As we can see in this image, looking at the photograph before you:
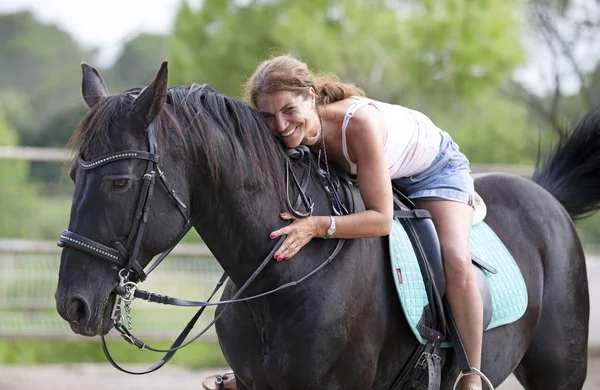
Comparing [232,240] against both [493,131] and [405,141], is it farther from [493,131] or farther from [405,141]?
[493,131]

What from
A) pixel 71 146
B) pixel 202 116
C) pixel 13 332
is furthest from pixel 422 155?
pixel 13 332

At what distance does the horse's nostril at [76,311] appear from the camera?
235cm

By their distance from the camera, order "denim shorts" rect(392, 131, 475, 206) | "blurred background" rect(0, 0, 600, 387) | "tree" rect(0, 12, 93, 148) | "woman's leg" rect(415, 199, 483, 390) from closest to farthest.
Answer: "woman's leg" rect(415, 199, 483, 390)
"denim shorts" rect(392, 131, 475, 206)
"blurred background" rect(0, 0, 600, 387)
"tree" rect(0, 12, 93, 148)

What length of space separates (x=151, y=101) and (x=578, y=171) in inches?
110

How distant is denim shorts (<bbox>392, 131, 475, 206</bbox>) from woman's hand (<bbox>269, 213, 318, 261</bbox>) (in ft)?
2.28

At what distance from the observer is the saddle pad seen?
9.68ft

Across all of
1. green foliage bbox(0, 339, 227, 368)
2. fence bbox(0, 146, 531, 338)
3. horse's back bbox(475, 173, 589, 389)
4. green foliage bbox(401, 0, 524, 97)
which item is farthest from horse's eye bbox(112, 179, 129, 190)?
green foliage bbox(401, 0, 524, 97)

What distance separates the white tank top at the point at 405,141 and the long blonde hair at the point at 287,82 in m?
0.12

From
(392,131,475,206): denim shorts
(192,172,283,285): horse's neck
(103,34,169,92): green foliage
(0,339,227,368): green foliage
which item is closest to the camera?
(192,172,283,285): horse's neck

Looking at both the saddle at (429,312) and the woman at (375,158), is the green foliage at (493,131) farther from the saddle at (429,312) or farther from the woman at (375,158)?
the saddle at (429,312)

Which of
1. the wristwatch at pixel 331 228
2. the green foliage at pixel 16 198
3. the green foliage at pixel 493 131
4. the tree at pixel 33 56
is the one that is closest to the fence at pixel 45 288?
the green foliage at pixel 16 198

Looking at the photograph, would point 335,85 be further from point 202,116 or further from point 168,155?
point 168,155

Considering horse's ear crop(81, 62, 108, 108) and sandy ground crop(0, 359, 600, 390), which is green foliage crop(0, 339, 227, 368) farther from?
horse's ear crop(81, 62, 108, 108)

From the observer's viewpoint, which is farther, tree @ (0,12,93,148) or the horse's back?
tree @ (0,12,93,148)
